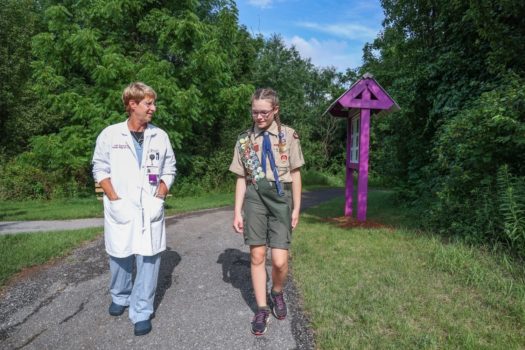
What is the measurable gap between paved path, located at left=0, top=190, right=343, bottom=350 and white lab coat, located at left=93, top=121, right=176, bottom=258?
0.71 meters

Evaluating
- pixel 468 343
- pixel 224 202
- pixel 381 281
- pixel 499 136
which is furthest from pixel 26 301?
pixel 224 202

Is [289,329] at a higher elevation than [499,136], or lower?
lower

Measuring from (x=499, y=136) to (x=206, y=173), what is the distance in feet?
47.2

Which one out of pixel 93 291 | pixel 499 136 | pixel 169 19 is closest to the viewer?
pixel 93 291

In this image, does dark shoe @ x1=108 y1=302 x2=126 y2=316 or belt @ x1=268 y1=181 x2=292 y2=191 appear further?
dark shoe @ x1=108 y1=302 x2=126 y2=316

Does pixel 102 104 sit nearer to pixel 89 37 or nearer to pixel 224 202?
pixel 89 37

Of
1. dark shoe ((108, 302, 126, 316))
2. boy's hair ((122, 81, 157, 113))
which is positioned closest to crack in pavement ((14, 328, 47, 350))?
dark shoe ((108, 302, 126, 316))

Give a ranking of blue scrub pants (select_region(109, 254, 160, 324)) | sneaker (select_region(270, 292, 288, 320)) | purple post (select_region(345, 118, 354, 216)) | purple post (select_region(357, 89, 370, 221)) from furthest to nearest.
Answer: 1. purple post (select_region(345, 118, 354, 216))
2. purple post (select_region(357, 89, 370, 221))
3. sneaker (select_region(270, 292, 288, 320))
4. blue scrub pants (select_region(109, 254, 160, 324))

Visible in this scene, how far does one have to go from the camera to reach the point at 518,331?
3.02 m

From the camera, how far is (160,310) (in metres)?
3.68

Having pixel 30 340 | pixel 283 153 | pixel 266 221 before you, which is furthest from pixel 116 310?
pixel 283 153

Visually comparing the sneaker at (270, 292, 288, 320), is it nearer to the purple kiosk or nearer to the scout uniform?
the scout uniform

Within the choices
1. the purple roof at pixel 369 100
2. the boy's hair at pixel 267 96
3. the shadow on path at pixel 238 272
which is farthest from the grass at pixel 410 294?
the purple roof at pixel 369 100

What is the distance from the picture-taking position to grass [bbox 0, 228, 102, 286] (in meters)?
5.05
